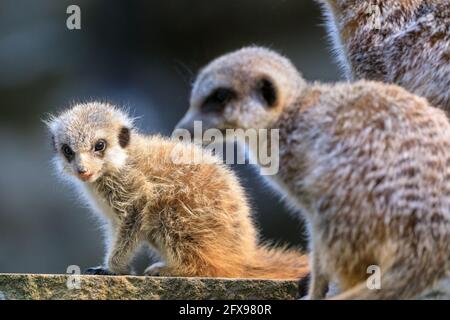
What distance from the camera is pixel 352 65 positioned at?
15.6ft

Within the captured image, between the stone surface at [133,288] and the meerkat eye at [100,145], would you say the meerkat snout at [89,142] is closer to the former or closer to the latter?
the meerkat eye at [100,145]

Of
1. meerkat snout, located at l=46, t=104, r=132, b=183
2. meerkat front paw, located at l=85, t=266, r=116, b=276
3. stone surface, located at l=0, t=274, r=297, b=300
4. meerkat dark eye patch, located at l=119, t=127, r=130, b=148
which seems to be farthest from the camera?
meerkat dark eye patch, located at l=119, t=127, r=130, b=148

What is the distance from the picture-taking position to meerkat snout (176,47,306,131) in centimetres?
346

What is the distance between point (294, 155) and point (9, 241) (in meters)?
6.24

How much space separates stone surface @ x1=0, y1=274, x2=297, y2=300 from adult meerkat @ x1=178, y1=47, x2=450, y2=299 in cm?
36

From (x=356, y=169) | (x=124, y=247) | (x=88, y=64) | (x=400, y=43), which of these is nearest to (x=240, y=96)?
(x=356, y=169)

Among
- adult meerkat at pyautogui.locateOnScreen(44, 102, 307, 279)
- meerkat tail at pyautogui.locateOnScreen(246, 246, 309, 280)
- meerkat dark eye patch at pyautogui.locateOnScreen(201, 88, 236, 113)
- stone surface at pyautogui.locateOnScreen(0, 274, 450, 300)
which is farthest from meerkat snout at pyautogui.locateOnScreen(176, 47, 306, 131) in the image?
meerkat tail at pyautogui.locateOnScreen(246, 246, 309, 280)

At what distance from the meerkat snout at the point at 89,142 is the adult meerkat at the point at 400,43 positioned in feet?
3.87

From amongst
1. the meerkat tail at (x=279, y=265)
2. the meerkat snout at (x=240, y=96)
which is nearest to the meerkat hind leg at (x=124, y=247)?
the meerkat tail at (x=279, y=265)

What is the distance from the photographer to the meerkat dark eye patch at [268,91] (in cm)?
347

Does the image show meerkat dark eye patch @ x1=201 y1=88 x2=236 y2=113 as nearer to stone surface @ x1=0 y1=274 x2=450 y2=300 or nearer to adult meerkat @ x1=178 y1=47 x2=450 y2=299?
adult meerkat @ x1=178 y1=47 x2=450 y2=299

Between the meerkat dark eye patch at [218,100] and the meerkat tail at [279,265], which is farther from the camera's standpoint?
the meerkat tail at [279,265]

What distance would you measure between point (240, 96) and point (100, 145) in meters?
1.05

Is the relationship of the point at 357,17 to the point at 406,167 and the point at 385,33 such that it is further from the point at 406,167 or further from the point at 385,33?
the point at 406,167
